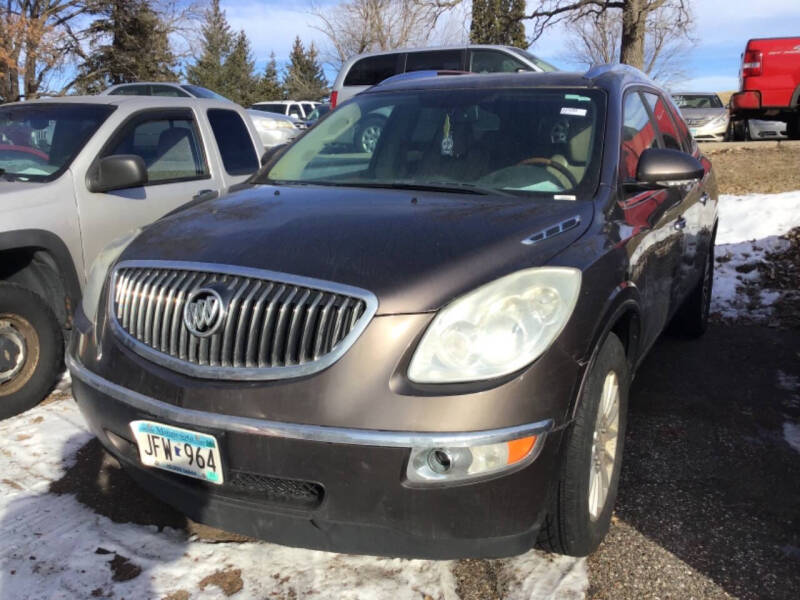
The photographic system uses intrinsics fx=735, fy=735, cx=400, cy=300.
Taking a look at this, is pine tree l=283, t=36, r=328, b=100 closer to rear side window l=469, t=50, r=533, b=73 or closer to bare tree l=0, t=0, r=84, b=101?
bare tree l=0, t=0, r=84, b=101

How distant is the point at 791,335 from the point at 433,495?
4432 millimetres

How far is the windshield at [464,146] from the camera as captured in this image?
3156mm

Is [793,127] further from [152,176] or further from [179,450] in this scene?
[179,450]

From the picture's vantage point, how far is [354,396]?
81.2 inches

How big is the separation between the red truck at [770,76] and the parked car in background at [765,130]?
2230mm

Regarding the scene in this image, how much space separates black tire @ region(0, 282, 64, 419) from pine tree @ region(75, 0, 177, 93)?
2633 centimetres

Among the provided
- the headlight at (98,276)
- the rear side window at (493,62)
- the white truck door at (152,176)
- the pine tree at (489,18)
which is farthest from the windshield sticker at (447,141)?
the pine tree at (489,18)

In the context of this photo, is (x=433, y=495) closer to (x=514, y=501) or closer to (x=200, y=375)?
(x=514, y=501)

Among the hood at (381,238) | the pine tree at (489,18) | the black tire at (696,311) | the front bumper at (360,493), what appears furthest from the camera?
the pine tree at (489,18)

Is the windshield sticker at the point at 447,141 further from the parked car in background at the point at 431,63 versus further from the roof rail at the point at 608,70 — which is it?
the parked car in background at the point at 431,63

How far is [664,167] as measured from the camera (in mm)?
3100

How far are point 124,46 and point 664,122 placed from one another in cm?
2871

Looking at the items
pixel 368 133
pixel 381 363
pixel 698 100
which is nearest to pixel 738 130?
pixel 698 100

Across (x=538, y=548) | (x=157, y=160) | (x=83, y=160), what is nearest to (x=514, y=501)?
(x=538, y=548)
